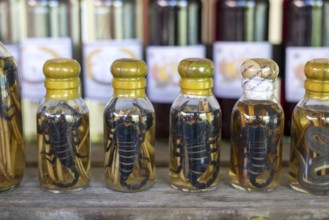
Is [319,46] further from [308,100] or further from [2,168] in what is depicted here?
[2,168]

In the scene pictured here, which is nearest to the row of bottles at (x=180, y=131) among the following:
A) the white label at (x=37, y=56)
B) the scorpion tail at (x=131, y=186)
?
the scorpion tail at (x=131, y=186)

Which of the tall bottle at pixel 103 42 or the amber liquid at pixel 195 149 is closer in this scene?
the amber liquid at pixel 195 149

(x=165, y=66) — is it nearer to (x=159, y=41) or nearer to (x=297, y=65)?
(x=159, y=41)

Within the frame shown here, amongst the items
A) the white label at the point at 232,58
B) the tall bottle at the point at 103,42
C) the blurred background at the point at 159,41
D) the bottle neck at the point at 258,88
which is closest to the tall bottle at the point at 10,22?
the blurred background at the point at 159,41

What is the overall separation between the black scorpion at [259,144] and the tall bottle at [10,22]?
421 millimetres

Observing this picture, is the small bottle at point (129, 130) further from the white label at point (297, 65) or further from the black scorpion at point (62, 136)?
the white label at point (297, 65)

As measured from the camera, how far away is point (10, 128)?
2.02 feet

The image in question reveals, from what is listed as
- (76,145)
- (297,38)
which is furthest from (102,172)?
(297,38)

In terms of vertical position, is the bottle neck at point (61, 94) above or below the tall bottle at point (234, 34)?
below

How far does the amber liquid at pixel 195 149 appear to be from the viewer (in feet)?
2.00

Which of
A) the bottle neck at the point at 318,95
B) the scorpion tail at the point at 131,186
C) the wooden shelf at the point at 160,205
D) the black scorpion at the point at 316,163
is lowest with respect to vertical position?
the wooden shelf at the point at 160,205

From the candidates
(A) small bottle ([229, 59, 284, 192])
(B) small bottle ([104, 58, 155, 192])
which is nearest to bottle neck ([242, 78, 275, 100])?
(A) small bottle ([229, 59, 284, 192])

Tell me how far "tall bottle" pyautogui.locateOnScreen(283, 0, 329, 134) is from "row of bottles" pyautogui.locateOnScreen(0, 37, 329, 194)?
0.17 metres

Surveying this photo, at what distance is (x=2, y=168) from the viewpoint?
617 millimetres
